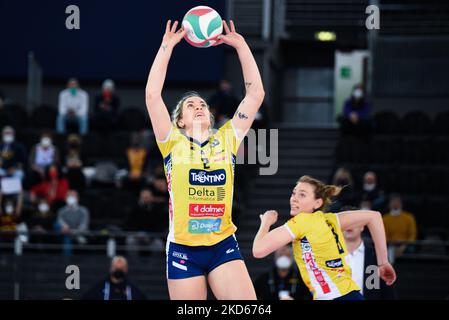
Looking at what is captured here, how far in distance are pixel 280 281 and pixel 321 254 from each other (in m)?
6.03

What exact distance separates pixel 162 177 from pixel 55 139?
11.3 ft

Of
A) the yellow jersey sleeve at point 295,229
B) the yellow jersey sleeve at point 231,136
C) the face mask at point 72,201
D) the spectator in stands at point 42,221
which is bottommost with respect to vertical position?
the spectator in stands at point 42,221

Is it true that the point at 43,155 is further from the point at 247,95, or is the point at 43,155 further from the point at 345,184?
the point at 247,95

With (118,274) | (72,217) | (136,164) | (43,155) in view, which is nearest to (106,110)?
(136,164)

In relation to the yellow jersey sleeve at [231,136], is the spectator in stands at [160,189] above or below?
below

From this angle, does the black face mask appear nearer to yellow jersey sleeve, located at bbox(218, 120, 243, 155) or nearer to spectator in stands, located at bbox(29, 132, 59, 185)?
yellow jersey sleeve, located at bbox(218, 120, 243, 155)

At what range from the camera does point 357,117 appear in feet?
61.1

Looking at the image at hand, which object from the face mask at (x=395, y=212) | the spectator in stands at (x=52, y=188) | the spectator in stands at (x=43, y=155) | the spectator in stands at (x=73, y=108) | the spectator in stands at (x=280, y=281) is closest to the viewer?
A: the spectator in stands at (x=280, y=281)

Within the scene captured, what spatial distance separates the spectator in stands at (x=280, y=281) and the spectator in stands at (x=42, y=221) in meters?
4.54

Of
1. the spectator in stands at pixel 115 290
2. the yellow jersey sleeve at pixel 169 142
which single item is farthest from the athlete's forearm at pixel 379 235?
the spectator in stands at pixel 115 290

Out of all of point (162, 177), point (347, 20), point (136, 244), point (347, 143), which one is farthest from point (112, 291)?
point (347, 20)

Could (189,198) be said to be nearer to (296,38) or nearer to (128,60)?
(128,60)

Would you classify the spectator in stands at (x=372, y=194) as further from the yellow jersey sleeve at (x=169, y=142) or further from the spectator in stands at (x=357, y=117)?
the yellow jersey sleeve at (x=169, y=142)

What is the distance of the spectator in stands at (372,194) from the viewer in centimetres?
1597
